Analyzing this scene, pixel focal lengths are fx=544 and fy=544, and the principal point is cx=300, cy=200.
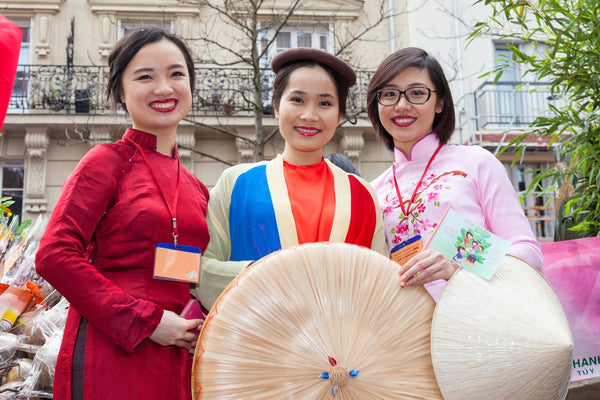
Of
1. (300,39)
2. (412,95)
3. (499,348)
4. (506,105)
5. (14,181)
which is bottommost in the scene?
(499,348)

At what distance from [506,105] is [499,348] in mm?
11393

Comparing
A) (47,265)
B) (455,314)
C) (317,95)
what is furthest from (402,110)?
(47,265)

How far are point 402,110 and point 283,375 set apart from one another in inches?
44.3

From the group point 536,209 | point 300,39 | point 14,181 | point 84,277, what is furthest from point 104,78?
point 84,277

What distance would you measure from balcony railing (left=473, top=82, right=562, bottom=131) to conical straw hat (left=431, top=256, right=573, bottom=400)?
34.1 feet

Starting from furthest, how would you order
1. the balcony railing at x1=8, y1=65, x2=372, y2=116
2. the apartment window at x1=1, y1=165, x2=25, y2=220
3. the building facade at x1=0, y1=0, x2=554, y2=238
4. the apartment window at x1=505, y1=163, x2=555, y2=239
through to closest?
the apartment window at x1=505, y1=163, x2=555, y2=239 → the apartment window at x1=1, y1=165, x2=25, y2=220 → the balcony railing at x1=8, y1=65, x2=372, y2=116 → the building facade at x1=0, y1=0, x2=554, y2=238

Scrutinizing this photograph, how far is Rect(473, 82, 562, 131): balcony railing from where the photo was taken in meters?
11.2

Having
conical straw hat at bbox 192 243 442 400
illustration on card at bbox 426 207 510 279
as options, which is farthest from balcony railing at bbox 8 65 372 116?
conical straw hat at bbox 192 243 442 400

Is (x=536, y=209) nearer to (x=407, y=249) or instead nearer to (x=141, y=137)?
(x=407, y=249)

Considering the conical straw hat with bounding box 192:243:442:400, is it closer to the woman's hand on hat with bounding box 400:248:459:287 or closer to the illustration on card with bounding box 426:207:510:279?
the woman's hand on hat with bounding box 400:248:459:287

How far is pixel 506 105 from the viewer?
38.0 feet

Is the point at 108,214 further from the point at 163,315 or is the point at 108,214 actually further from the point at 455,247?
the point at 455,247

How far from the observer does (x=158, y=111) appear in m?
1.62

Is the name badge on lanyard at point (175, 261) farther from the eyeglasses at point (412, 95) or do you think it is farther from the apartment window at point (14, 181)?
the apartment window at point (14, 181)
